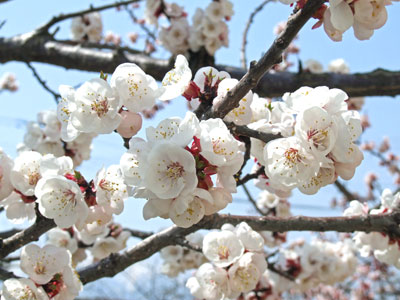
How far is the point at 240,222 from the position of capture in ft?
5.90

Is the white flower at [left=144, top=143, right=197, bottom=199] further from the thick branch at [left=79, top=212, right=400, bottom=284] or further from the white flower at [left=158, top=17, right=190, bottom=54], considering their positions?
the white flower at [left=158, top=17, right=190, bottom=54]

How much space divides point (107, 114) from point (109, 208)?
0.37m

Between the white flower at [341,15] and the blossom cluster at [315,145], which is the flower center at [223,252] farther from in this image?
the white flower at [341,15]

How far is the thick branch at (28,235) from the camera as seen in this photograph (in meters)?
1.38

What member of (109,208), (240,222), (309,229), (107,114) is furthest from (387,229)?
(107,114)

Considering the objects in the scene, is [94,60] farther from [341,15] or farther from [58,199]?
[341,15]

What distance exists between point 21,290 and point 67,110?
661 mm

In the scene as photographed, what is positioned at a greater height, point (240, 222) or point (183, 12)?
point (183, 12)

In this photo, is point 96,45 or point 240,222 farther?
point 96,45

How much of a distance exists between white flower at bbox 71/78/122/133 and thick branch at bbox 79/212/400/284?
735 millimetres

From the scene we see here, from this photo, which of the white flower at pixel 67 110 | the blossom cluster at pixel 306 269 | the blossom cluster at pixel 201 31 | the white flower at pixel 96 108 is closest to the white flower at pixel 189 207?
the white flower at pixel 96 108

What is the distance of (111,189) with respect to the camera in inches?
50.7

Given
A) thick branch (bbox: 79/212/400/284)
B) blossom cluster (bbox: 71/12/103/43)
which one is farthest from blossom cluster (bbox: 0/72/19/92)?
thick branch (bbox: 79/212/400/284)

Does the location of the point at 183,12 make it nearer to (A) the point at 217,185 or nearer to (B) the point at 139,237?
(B) the point at 139,237
